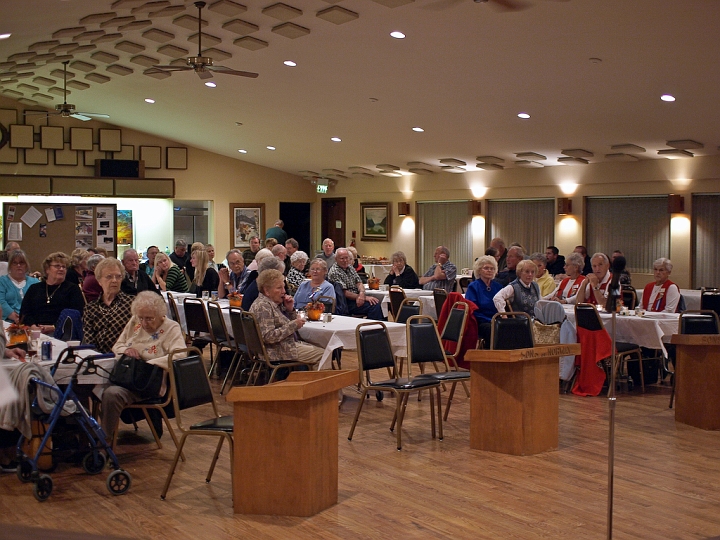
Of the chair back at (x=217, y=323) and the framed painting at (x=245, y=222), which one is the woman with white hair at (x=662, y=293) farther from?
the framed painting at (x=245, y=222)

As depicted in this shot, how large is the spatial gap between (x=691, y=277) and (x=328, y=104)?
21.4ft

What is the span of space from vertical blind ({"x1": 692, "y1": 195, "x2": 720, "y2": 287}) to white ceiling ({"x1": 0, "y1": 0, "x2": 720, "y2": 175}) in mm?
983

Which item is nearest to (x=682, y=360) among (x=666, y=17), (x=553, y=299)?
(x=553, y=299)

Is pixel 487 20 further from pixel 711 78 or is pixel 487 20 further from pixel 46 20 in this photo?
pixel 46 20

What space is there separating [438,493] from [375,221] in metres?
15.0

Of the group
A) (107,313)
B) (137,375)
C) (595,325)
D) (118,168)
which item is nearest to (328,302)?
(595,325)

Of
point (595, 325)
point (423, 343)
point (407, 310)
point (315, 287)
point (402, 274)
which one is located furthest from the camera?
point (402, 274)

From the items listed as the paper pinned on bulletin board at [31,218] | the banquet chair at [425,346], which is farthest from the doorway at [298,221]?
the banquet chair at [425,346]

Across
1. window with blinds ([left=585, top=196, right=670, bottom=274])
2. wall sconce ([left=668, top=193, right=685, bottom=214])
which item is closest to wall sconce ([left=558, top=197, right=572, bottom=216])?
window with blinds ([left=585, top=196, right=670, bottom=274])

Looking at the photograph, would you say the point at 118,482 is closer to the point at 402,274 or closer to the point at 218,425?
the point at 218,425

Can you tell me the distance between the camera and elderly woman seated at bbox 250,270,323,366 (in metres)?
6.95

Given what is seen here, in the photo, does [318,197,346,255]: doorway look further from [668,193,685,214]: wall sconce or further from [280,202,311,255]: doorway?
[668,193,685,214]: wall sconce

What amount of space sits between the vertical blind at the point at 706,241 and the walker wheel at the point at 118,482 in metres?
11.0

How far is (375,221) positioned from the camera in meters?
19.9
